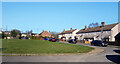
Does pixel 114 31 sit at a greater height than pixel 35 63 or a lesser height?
greater

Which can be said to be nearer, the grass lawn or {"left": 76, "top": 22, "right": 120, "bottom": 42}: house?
the grass lawn

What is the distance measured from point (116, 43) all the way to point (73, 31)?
4578cm

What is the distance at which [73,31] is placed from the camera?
263 feet

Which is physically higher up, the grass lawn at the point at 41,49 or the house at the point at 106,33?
the house at the point at 106,33

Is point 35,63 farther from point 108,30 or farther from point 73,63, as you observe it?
point 108,30

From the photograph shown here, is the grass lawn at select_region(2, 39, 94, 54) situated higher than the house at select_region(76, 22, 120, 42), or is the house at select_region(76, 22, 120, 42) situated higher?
the house at select_region(76, 22, 120, 42)

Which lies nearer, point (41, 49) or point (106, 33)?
point (41, 49)

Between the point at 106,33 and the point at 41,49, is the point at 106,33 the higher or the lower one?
the higher one

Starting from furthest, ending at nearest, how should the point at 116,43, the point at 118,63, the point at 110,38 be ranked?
the point at 110,38 < the point at 116,43 < the point at 118,63

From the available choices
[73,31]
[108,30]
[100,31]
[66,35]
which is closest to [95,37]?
[100,31]

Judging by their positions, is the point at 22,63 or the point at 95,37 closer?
the point at 22,63

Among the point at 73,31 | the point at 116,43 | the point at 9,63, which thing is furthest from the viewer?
the point at 73,31

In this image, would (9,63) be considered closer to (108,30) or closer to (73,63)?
(73,63)

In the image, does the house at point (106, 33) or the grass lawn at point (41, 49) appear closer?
the grass lawn at point (41, 49)
